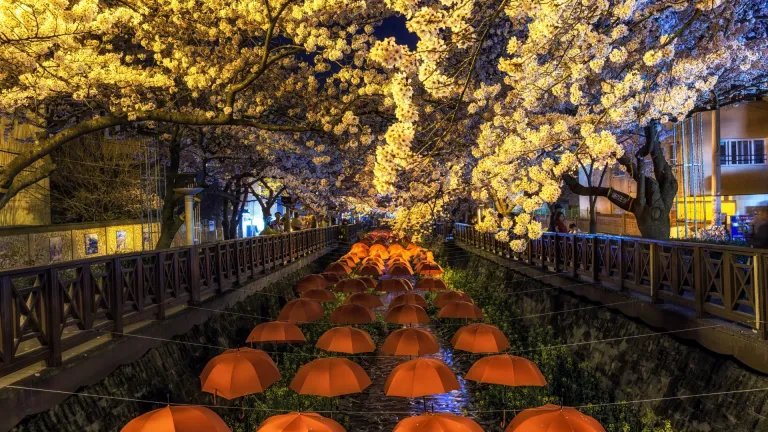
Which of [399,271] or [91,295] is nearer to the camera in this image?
[91,295]

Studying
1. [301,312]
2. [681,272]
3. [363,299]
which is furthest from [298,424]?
[363,299]

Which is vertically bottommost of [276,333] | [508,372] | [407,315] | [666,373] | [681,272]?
[666,373]

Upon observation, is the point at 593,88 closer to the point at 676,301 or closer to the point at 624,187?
the point at 676,301

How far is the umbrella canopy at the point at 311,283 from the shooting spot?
19.3 m

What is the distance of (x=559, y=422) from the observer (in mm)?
6895

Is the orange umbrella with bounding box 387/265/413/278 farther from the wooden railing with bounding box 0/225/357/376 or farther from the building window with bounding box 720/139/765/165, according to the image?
the building window with bounding box 720/139/765/165

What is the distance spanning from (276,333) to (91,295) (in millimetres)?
4251

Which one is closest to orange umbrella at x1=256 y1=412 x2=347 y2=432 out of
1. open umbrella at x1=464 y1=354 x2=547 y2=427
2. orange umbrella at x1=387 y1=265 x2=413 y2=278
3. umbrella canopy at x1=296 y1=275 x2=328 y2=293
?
open umbrella at x1=464 y1=354 x2=547 y2=427

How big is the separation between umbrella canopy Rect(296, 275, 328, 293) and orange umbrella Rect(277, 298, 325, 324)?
3638 mm

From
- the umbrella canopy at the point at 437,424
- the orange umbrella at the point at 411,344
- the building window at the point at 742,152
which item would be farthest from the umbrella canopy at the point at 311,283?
the building window at the point at 742,152

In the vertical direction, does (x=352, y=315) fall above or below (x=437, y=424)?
below

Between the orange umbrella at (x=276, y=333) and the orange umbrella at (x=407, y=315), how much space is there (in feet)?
9.62

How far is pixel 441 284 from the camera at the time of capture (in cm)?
1978

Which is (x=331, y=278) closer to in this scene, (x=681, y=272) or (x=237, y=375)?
(x=237, y=375)
